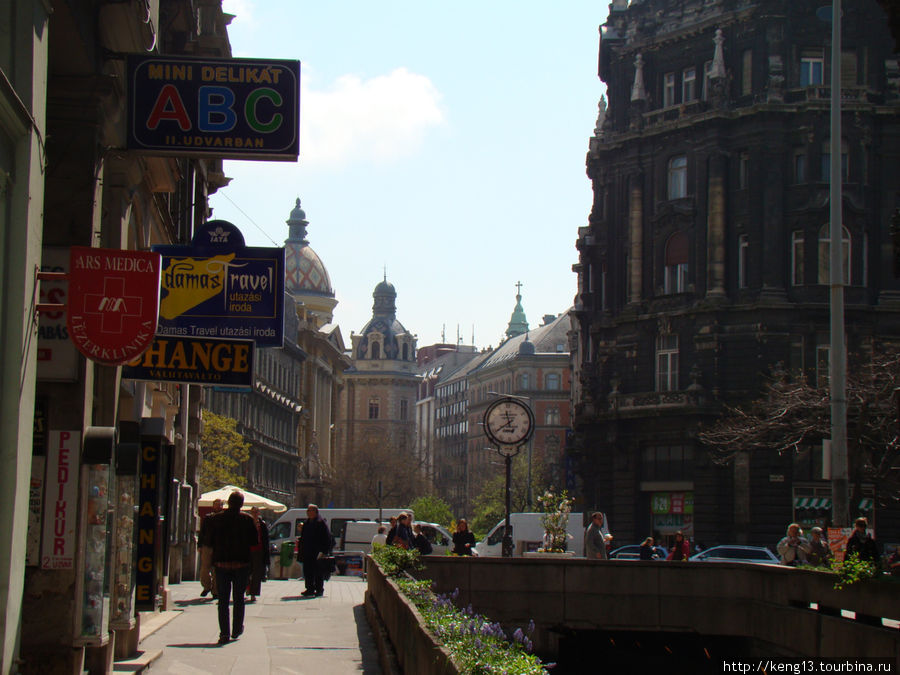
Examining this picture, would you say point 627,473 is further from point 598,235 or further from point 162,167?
point 162,167

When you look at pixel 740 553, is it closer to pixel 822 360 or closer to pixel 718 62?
pixel 822 360

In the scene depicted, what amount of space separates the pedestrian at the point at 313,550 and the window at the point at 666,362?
105 feet

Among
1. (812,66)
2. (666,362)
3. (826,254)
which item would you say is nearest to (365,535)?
(666,362)

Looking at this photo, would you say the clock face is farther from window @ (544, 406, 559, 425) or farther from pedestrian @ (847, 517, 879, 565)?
window @ (544, 406, 559, 425)

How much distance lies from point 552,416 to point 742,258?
252ft

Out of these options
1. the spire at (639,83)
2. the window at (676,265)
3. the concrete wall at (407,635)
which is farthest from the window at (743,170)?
the concrete wall at (407,635)

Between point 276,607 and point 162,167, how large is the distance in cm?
930

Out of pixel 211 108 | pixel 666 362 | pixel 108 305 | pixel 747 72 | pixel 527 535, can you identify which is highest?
pixel 747 72

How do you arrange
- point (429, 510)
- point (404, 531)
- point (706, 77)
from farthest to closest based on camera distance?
1. point (429, 510)
2. point (706, 77)
3. point (404, 531)

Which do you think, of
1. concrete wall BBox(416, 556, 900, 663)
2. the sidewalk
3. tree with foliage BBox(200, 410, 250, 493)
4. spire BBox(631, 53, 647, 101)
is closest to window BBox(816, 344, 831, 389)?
spire BBox(631, 53, 647, 101)

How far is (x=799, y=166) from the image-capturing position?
55.0 metres

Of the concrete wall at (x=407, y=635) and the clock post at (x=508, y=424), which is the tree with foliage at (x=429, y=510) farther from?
the concrete wall at (x=407, y=635)

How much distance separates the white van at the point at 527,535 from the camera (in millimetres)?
45375

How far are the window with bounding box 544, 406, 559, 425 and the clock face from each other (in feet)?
341
